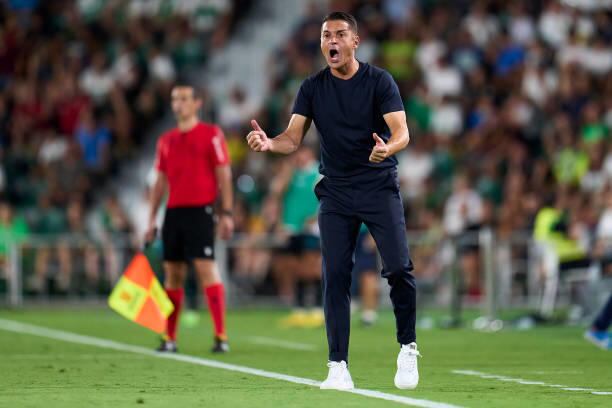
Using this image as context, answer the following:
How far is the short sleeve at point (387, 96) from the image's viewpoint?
925cm

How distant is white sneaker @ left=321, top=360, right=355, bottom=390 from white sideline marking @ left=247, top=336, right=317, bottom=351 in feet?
14.8

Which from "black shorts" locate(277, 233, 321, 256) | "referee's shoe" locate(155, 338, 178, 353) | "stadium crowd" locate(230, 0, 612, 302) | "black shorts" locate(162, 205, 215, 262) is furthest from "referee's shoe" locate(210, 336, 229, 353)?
"stadium crowd" locate(230, 0, 612, 302)

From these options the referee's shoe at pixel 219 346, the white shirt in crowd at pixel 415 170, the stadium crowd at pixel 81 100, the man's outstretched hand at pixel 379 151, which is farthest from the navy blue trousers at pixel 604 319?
the stadium crowd at pixel 81 100

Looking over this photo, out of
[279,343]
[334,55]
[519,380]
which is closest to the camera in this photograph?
[334,55]

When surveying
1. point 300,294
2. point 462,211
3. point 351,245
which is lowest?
point 300,294

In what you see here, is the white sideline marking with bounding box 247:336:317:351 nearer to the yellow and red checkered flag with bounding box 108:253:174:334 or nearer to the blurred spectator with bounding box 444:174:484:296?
the yellow and red checkered flag with bounding box 108:253:174:334

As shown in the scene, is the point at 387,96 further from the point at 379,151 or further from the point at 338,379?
the point at 338,379

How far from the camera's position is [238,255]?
896 inches

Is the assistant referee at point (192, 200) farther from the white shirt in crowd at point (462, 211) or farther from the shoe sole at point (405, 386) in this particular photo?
the white shirt in crowd at point (462, 211)

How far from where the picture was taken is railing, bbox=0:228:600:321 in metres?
21.4

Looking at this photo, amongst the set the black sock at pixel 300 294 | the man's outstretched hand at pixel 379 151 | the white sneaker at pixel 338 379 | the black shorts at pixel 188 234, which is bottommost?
the black sock at pixel 300 294

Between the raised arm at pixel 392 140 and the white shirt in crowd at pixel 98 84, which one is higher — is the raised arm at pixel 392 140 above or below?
below

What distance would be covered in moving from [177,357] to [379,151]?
4215 mm

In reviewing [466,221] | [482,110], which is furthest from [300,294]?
[482,110]
